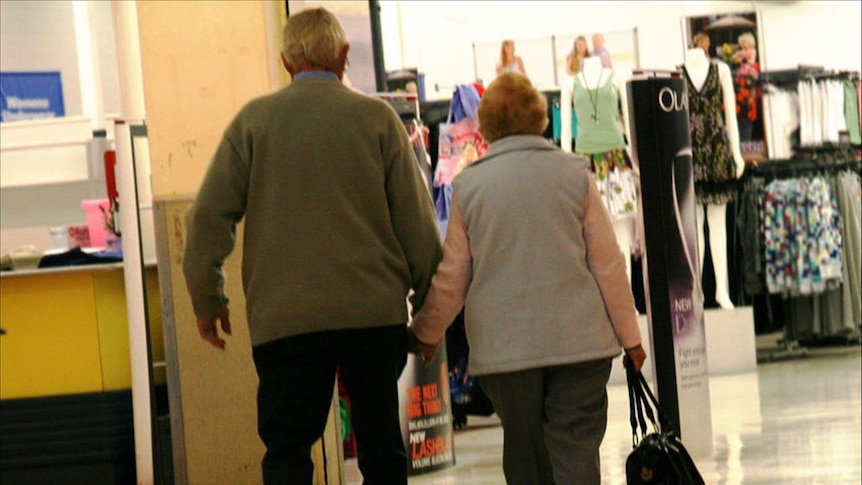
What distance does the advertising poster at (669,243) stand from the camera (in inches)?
233

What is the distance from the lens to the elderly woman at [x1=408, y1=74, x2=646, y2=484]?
382 cm

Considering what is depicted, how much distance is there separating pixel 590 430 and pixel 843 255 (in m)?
7.80

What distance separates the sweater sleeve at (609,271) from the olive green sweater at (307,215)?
20.2 inches

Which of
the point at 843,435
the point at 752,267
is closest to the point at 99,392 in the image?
the point at 843,435

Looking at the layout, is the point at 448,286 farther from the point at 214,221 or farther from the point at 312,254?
the point at 214,221

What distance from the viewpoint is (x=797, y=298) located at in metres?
11.3

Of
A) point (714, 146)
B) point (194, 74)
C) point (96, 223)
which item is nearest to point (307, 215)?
point (194, 74)

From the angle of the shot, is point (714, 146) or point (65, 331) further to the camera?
point (714, 146)

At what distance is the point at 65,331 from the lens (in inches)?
242

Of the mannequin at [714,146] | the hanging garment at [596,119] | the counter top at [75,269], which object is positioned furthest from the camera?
the mannequin at [714,146]

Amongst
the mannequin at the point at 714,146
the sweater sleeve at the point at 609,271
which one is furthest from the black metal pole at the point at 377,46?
the sweater sleeve at the point at 609,271

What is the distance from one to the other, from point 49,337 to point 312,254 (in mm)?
2927

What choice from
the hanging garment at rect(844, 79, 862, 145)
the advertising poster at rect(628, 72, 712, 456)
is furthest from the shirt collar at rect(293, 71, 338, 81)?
the hanging garment at rect(844, 79, 862, 145)

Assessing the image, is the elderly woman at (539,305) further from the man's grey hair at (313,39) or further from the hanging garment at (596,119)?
the hanging garment at (596,119)
